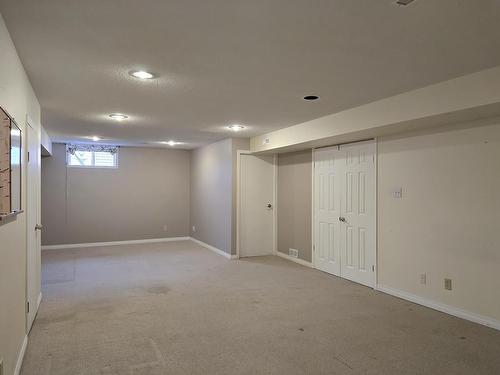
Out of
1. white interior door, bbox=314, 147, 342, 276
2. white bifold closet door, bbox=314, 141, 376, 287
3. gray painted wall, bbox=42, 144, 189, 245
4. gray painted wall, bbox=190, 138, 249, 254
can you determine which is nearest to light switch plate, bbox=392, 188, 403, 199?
white bifold closet door, bbox=314, 141, 376, 287

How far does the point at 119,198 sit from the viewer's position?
27.9 ft

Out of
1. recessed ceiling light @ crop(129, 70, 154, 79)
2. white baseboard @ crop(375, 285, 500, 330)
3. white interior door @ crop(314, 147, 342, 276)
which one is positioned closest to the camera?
recessed ceiling light @ crop(129, 70, 154, 79)

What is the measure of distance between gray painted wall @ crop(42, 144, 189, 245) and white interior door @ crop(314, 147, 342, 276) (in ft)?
14.2

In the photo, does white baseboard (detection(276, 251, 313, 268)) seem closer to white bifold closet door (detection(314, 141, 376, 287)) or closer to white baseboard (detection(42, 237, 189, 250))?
white bifold closet door (detection(314, 141, 376, 287))

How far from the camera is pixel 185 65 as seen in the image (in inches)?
114

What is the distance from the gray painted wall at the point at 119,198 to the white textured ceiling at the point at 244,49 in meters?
4.29

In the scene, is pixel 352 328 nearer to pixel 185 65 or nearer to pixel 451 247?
pixel 451 247

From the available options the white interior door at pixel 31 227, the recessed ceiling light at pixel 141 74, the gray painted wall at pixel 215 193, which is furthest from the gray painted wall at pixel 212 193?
the recessed ceiling light at pixel 141 74

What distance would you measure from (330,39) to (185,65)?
1.17 meters

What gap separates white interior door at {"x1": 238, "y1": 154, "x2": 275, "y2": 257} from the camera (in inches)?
272

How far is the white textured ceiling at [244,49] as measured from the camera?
199cm

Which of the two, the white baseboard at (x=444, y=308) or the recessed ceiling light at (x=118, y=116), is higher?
the recessed ceiling light at (x=118, y=116)

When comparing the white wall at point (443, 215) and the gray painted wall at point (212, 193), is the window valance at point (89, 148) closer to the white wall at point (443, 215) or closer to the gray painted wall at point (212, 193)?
the gray painted wall at point (212, 193)

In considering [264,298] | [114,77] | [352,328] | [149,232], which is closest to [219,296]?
[264,298]
